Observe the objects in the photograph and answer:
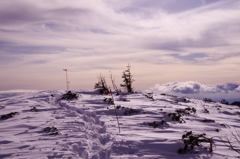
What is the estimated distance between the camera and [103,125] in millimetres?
5855

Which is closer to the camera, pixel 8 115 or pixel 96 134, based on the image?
pixel 96 134

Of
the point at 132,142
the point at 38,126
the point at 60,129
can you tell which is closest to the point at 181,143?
the point at 132,142

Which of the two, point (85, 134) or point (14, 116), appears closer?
point (85, 134)

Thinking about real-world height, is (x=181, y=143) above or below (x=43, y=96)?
below

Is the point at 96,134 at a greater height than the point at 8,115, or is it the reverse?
the point at 8,115

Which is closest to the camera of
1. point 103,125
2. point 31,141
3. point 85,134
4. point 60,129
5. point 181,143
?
point 181,143

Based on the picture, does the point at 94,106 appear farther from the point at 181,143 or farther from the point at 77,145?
the point at 181,143

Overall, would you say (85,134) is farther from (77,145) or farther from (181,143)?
(181,143)

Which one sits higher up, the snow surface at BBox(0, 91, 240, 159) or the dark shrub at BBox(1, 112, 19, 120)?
the dark shrub at BBox(1, 112, 19, 120)

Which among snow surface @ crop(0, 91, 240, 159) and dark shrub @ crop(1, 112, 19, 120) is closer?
snow surface @ crop(0, 91, 240, 159)

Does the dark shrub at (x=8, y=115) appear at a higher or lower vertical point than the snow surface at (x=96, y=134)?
higher

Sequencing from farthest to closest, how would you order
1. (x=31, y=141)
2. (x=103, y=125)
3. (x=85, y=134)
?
(x=103, y=125)
(x=85, y=134)
(x=31, y=141)

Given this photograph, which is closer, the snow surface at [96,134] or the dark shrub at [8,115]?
the snow surface at [96,134]

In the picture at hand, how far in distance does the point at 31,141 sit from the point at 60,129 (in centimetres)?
103
